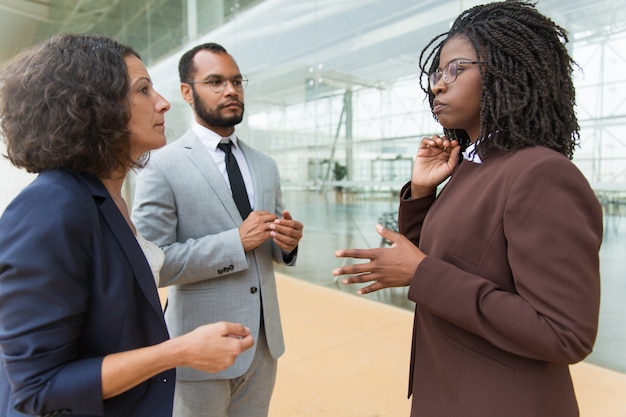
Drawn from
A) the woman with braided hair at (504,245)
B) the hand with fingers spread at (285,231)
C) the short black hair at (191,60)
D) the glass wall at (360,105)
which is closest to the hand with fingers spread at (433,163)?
the woman with braided hair at (504,245)

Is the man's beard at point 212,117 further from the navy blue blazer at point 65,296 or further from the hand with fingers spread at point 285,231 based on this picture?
the navy blue blazer at point 65,296

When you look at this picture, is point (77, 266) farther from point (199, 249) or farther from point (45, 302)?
point (199, 249)

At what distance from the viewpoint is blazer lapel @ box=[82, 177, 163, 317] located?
96cm

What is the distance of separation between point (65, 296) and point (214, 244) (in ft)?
2.48

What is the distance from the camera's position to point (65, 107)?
91 centimetres

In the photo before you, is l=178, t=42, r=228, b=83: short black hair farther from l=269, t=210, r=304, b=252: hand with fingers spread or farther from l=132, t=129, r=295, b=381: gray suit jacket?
l=269, t=210, r=304, b=252: hand with fingers spread

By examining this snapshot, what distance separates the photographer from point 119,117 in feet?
3.27

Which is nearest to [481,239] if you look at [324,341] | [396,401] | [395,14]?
[396,401]

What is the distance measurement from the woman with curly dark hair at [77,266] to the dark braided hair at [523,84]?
→ 819 millimetres

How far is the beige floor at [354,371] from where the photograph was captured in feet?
8.63

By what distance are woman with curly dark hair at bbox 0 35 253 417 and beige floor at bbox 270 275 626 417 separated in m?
1.88

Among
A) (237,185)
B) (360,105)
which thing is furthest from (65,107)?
(360,105)

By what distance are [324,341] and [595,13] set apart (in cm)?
341

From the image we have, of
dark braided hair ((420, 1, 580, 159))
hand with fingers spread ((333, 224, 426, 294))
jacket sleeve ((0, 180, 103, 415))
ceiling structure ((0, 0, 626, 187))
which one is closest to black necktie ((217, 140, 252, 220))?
hand with fingers spread ((333, 224, 426, 294))
